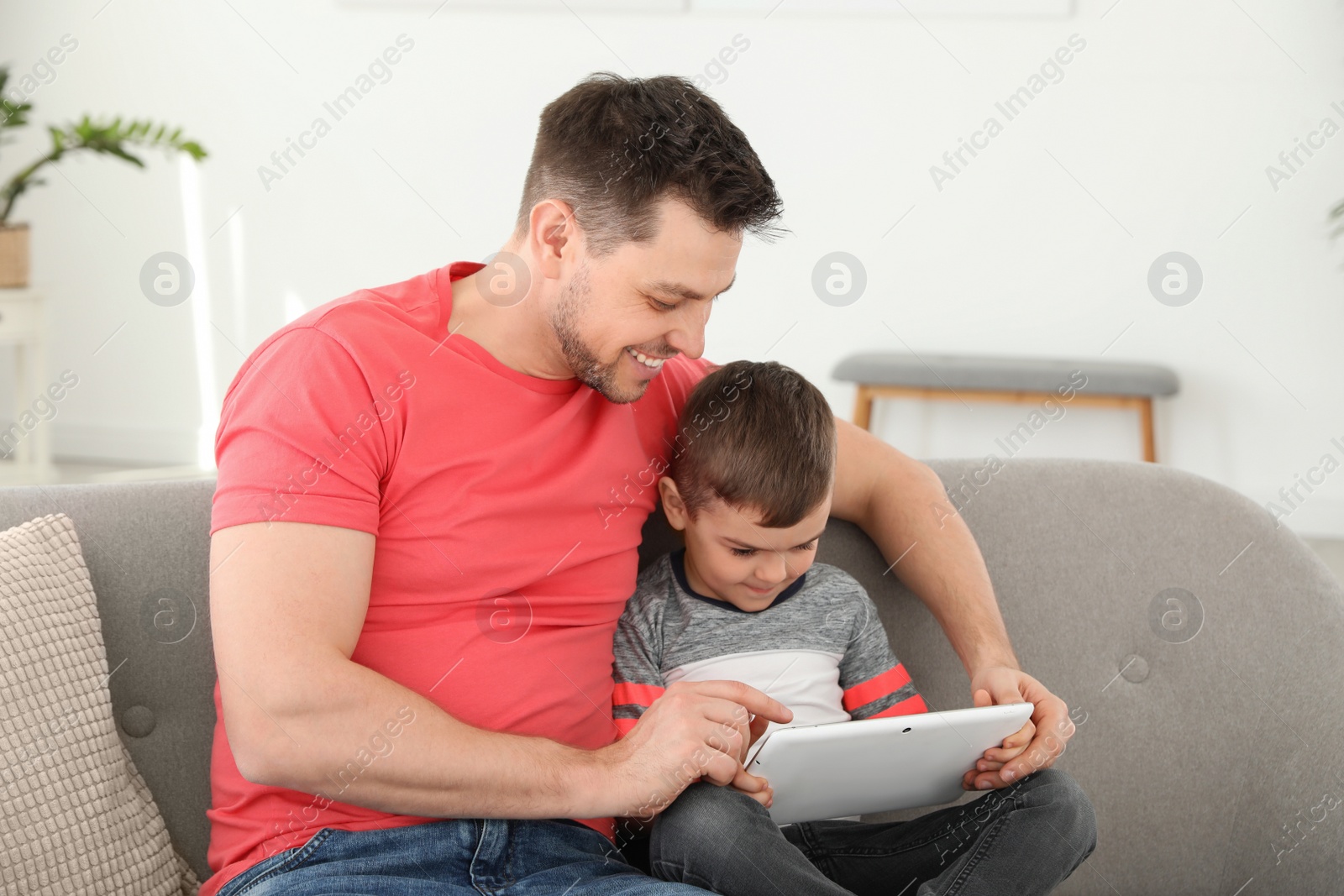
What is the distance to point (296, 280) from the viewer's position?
13.9 feet

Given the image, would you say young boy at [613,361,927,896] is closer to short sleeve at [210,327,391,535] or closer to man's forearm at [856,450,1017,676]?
man's forearm at [856,450,1017,676]

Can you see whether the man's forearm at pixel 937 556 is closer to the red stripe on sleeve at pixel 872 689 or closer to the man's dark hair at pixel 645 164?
the red stripe on sleeve at pixel 872 689

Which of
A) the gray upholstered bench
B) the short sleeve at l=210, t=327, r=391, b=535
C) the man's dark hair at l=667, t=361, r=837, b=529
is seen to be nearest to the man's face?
the man's dark hair at l=667, t=361, r=837, b=529

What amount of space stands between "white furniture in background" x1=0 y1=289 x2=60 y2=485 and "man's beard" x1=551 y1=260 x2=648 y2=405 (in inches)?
121

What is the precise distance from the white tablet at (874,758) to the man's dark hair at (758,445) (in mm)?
270

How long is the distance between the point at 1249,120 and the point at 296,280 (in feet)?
10.5

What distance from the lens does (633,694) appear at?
1.29 meters

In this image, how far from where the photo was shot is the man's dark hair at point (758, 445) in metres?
1.29

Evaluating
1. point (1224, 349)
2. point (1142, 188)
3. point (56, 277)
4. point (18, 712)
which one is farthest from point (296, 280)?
point (18, 712)

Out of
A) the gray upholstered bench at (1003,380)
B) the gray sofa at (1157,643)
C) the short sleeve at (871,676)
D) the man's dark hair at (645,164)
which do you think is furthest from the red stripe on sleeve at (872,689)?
the gray upholstered bench at (1003,380)

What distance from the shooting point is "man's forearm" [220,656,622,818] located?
100cm

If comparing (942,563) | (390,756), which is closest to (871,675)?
(942,563)

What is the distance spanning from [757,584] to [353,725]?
50 cm

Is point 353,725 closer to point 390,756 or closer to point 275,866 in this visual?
point 390,756
